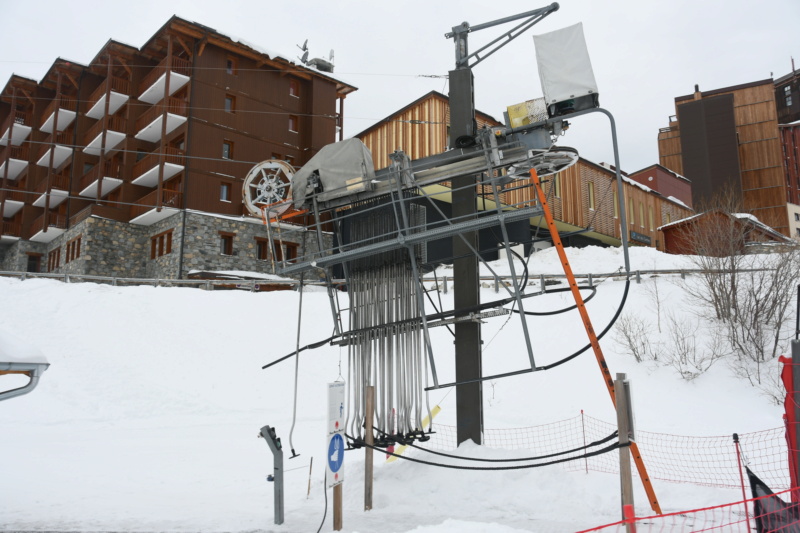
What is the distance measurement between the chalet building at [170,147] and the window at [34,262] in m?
0.15

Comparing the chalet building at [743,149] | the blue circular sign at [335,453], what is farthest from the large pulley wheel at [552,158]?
the chalet building at [743,149]

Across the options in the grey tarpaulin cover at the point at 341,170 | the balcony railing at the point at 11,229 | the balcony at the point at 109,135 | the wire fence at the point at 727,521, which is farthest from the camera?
the balcony railing at the point at 11,229

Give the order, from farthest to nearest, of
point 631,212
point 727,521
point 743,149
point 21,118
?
1. point 743,149
2. point 21,118
3. point 631,212
4. point 727,521

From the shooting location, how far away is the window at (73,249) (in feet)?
108

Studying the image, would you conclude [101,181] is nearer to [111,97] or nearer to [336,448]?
[111,97]

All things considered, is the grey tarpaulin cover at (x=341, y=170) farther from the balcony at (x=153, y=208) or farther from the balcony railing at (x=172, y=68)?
the balcony railing at (x=172, y=68)

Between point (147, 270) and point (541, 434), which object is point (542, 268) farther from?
point (147, 270)

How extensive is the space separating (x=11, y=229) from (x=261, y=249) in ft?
73.6

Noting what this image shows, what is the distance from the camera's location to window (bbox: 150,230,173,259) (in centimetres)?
3086

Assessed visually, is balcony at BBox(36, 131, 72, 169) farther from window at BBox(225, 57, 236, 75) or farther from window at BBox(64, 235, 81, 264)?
window at BBox(225, 57, 236, 75)

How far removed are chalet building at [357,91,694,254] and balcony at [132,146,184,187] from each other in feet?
32.9

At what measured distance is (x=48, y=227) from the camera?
120 ft

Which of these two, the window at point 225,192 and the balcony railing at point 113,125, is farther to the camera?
the balcony railing at point 113,125

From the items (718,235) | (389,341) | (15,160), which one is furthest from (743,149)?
(15,160)
